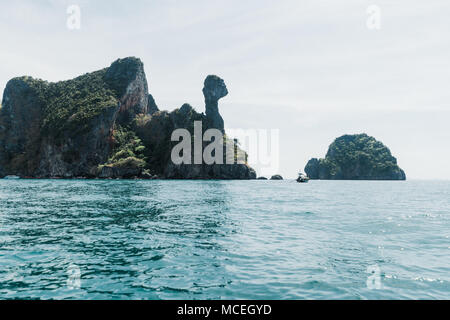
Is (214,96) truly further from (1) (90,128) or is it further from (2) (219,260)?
(2) (219,260)

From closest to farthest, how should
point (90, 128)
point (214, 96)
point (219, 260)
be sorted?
point (219, 260)
point (90, 128)
point (214, 96)

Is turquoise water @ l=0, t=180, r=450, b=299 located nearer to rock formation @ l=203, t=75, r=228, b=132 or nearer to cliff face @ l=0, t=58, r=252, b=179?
cliff face @ l=0, t=58, r=252, b=179

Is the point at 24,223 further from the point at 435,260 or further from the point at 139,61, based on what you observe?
the point at 139,61

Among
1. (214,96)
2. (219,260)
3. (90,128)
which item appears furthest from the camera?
(214,96)

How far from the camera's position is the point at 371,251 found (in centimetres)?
1302

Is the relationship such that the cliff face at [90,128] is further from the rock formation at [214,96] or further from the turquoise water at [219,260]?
the turquoise water at [219,260]

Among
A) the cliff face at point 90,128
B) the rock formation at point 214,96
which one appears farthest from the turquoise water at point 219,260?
the rock formation at point 214,96

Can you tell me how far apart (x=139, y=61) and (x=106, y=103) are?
4937 cm

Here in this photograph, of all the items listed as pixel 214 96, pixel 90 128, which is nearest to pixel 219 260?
pixel 90 128

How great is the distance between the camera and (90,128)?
5891 inches

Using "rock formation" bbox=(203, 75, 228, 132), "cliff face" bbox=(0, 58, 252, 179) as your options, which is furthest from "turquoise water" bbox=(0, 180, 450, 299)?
"rock formation" bbox=(203, 75, 228, 132)

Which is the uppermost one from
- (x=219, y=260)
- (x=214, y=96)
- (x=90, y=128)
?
(x=214, y=96)

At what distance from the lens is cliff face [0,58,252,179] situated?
147 metres
